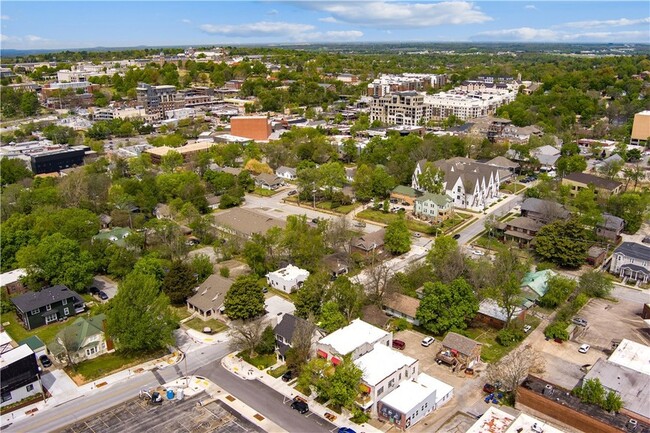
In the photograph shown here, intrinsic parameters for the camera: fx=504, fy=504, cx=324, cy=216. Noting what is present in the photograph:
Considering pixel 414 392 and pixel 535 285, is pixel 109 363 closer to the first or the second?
pixel 414 392

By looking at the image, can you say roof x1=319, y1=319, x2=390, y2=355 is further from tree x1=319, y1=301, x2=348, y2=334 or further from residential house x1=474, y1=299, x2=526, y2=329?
residential house x1=474, y1=299, x2=526, y2=329

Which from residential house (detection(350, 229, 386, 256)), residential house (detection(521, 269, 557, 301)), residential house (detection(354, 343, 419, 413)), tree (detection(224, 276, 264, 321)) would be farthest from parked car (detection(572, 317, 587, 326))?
tree (detection(224, 276, 264, 321))

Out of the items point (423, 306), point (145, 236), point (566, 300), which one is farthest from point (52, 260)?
point (566, 300)

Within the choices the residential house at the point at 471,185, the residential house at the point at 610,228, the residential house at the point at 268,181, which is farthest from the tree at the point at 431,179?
the residential house at the point at 268,181

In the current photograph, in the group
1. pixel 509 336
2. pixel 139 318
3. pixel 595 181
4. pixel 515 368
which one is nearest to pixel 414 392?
pixel 515 368

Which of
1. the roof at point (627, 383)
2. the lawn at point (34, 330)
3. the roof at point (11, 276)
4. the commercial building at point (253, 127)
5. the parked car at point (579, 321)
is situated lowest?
the lawn at point (34, 330)

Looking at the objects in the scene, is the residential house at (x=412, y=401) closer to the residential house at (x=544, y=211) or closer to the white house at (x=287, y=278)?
the white house at (x=287, y=278)
